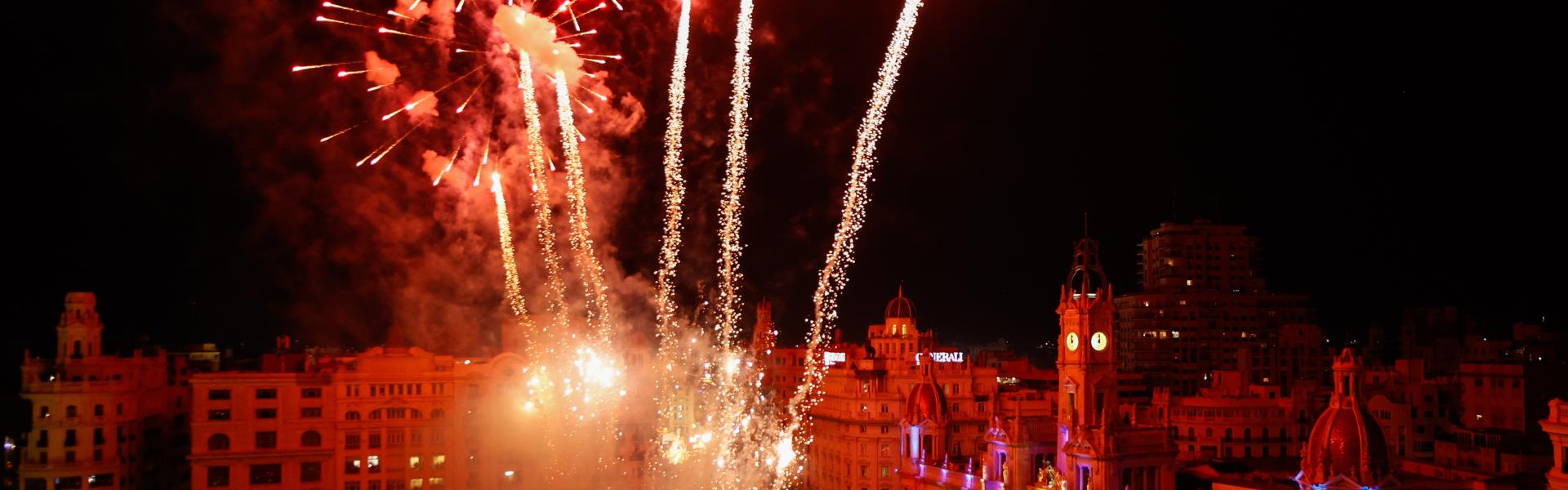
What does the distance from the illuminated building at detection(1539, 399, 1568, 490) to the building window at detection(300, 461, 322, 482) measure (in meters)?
43.4

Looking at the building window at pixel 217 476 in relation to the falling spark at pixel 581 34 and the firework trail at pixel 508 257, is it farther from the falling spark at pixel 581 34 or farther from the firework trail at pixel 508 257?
the falling spark at pixel 581 34

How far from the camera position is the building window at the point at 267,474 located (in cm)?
4712

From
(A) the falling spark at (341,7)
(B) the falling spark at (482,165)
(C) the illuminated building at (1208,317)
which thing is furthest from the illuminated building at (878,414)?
(A) the falling spark at (341,7)

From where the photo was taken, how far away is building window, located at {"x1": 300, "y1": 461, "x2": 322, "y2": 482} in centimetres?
4794

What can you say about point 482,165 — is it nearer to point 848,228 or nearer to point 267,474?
point 267,474

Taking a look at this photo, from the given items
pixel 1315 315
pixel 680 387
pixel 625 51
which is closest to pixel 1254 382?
pixel 1315 315

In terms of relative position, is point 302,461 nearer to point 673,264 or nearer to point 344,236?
point 344,236

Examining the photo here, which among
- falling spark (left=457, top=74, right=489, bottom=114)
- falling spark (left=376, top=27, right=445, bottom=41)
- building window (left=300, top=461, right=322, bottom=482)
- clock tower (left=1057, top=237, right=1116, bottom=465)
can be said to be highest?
falling spark (left=376, top=27, right=445, bottom=41)

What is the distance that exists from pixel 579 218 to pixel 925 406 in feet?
53.4

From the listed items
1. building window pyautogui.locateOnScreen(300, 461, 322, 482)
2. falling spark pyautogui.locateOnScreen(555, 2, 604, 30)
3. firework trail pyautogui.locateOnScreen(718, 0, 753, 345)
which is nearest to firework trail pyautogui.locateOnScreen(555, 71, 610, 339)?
falling spark pyautogui.locateOnScreen(555, 2, 604, 30)

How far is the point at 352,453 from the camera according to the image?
48531 millimetres

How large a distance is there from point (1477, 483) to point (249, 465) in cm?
4369

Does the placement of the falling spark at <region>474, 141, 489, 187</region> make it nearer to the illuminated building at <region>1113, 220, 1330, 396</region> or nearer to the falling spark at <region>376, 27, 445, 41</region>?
the falling spark at <region>376, 27, 445, 41</region>

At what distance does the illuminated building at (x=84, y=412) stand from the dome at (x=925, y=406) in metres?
32.7
